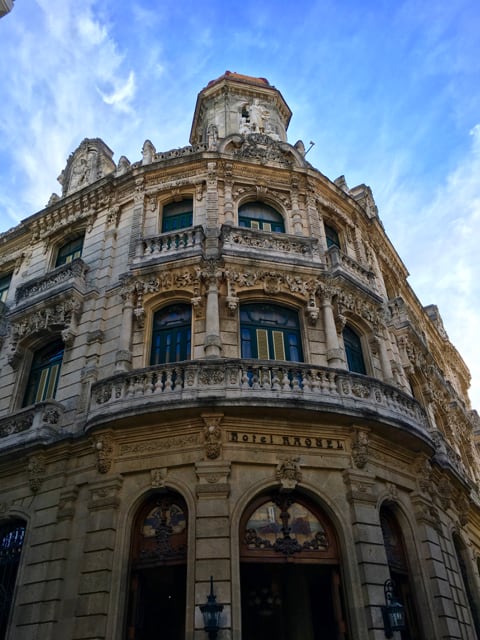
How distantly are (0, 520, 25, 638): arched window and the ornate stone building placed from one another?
0.05m

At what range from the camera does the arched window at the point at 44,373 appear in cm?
1595

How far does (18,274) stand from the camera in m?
20.8

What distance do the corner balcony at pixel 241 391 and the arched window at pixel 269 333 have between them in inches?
66.1

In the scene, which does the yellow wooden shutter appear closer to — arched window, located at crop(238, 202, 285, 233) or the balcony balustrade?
arched window, located at crop(238, 202, 285, 233)

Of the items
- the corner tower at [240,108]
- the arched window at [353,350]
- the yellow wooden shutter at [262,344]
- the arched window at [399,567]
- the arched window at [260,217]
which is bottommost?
the arched window at [399,567]

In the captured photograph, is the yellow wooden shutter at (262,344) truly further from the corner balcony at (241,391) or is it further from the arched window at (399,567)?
the arched window at (399,567)

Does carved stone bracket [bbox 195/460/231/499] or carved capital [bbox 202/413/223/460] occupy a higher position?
carved capital [bbox 202/413/223/460]

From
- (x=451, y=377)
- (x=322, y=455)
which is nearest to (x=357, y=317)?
(x=322, y=455)

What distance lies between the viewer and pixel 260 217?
18297mm

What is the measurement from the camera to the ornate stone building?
11.6 metres

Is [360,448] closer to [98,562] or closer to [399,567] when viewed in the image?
[399,567]

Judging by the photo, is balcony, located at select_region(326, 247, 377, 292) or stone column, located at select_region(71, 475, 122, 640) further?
balcony, located at select_region(326, 247, 377, 292)

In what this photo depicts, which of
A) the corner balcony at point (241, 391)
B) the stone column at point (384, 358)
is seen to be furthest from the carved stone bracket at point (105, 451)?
the stone column at point (384, 358)

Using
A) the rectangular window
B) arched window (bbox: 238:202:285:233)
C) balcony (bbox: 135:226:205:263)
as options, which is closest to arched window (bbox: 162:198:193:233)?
balcony (bbox: 135:226:205:263)
